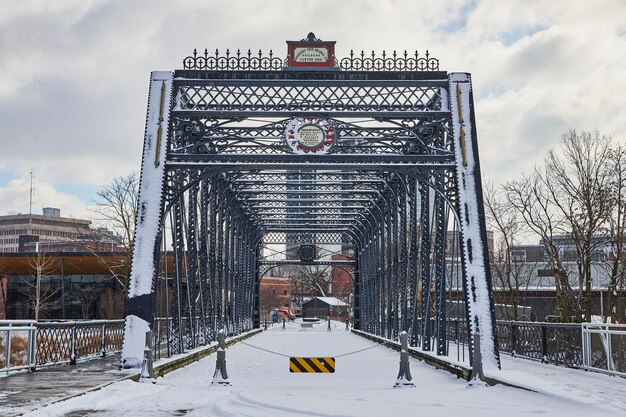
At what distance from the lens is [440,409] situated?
1111 centimetres

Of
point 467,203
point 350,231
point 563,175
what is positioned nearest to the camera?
point 467,203

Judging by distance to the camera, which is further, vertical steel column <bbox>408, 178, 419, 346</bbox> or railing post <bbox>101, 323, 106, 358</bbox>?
vertical steel column <bbox>408, 178, 419, 346</bbox>

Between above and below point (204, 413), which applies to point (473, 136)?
above

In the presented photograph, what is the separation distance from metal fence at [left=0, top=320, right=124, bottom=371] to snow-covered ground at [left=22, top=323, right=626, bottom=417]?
3216 millimetres

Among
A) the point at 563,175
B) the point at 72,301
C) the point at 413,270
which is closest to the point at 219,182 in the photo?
the point at 413,270

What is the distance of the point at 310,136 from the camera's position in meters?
19.4

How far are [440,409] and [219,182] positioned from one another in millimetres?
20953

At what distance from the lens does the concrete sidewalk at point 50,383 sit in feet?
37.3

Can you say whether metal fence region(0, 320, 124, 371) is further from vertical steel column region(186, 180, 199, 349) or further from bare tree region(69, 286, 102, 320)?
bare tree region(69, 286, 102, 320)

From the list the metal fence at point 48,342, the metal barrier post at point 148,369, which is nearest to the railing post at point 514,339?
the metal fence at point 48,342

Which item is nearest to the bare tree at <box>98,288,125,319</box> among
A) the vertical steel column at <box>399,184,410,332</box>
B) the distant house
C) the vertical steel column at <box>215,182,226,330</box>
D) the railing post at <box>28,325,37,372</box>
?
the vertical steel column at <box>215,182,226,330</box>

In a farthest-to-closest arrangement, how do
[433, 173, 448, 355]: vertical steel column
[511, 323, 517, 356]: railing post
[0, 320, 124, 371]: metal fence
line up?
[511, 323, 517, 356]: railing post
[433, 173, 448, 355]: vertical steel column
[0, 320, 124, 371]: metal fence

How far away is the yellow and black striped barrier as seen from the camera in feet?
51.3

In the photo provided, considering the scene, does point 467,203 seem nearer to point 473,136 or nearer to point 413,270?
point 473,136
